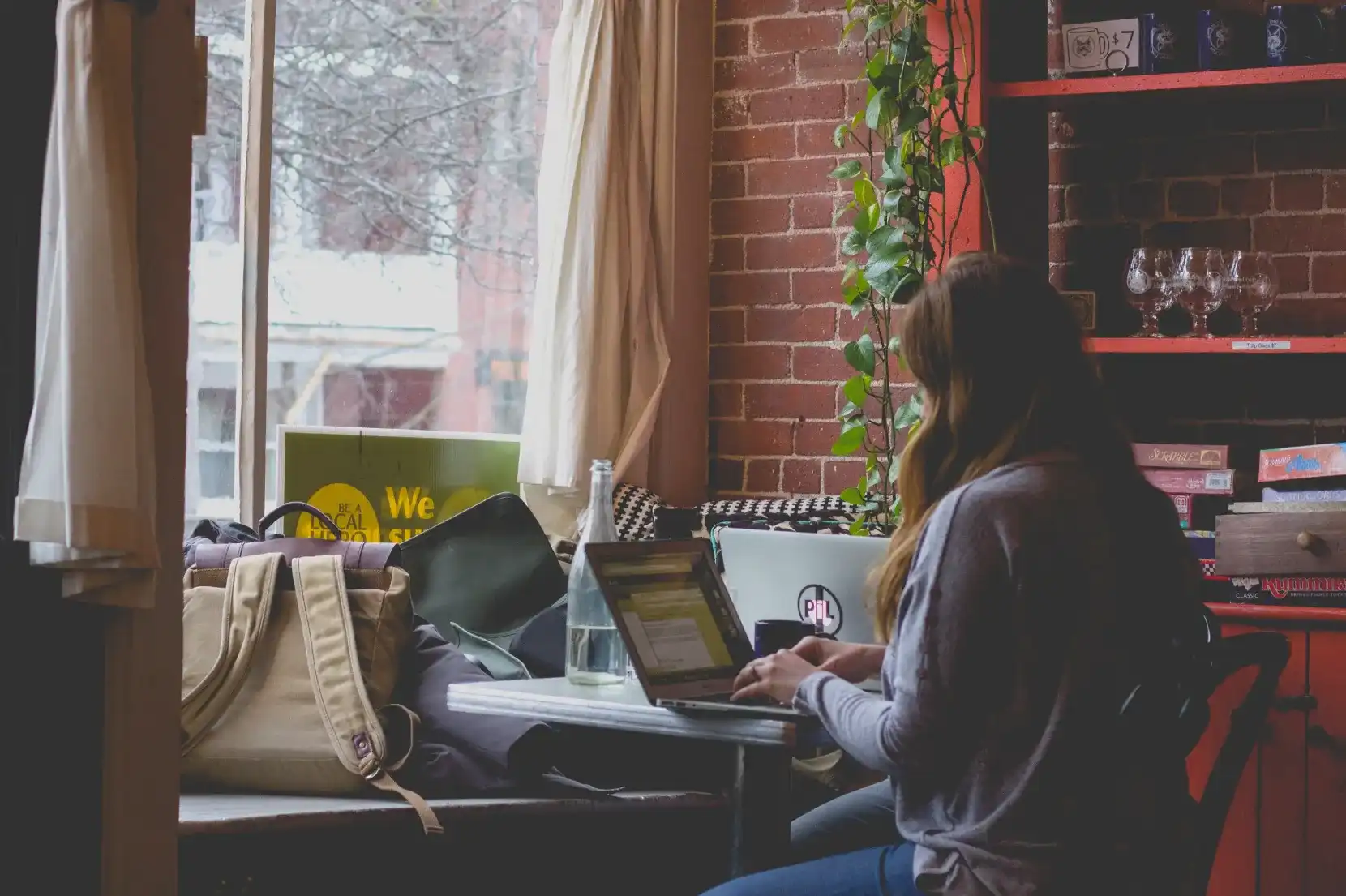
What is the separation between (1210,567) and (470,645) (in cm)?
138

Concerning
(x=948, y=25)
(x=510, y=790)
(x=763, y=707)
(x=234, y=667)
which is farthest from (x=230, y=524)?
(x=948, y=25)

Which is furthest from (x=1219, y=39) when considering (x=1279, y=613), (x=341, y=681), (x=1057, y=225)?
(x=341, y=681)

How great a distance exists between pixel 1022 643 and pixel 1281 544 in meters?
1.37

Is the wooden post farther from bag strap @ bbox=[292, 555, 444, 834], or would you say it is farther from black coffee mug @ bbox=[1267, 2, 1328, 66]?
black coffee mug @ bbox=[1267, 2, 1328, 66]

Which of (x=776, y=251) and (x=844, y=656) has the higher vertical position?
(x=776, y=251)

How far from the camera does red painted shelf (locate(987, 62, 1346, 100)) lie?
283cm

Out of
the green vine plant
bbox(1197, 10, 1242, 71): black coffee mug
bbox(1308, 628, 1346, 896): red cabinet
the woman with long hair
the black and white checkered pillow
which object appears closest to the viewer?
the woman with long hair

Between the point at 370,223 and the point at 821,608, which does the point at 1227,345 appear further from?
the point at 370,223

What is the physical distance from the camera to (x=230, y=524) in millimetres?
2594

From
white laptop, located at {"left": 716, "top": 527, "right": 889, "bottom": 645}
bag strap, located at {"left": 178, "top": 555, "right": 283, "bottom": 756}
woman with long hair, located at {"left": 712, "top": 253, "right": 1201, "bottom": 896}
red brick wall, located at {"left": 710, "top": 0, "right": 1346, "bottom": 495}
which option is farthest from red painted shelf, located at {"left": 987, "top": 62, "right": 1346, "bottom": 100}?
bag strap, located at {"left": 178, "top": 555, "right": 283, "bottom": 756}

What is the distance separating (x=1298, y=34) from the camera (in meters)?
2.86

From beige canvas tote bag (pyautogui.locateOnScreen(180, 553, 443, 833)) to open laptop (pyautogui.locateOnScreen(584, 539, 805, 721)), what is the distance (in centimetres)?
45

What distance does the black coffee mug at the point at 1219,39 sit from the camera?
9.55 ft

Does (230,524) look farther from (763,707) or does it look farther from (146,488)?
(763,707)
